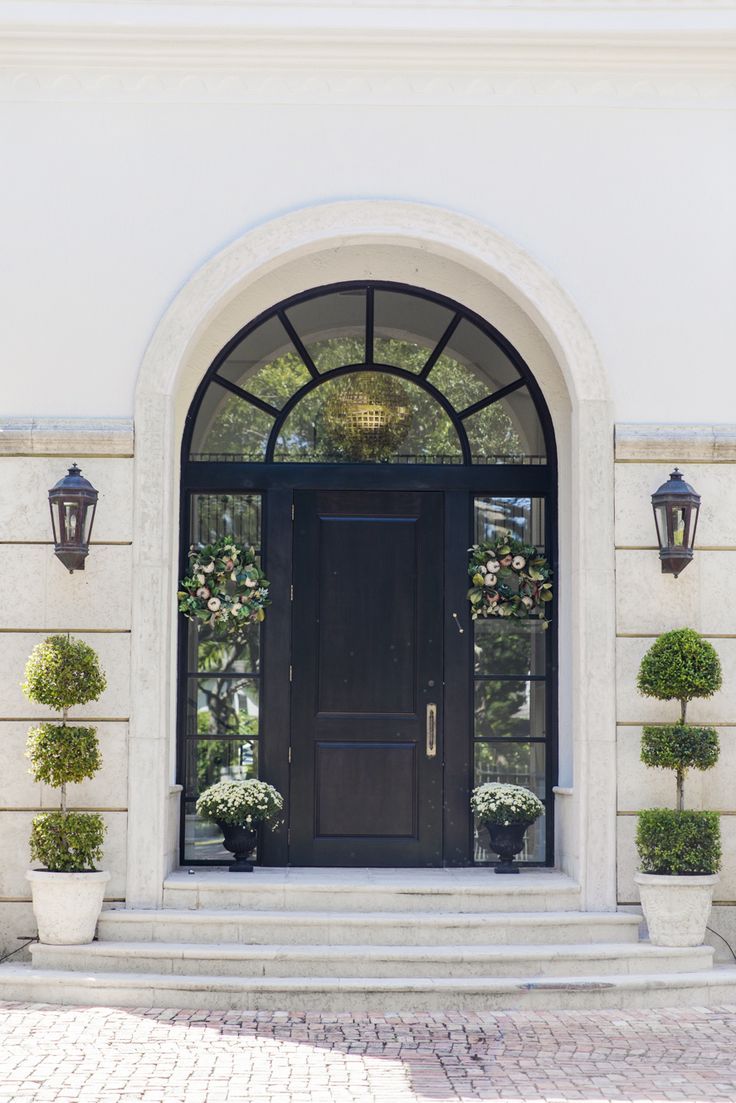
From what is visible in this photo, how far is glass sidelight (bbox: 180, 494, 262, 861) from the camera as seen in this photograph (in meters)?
8.90

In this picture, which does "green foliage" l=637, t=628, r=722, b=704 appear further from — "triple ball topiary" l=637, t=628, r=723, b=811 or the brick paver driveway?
the brick paver driveway

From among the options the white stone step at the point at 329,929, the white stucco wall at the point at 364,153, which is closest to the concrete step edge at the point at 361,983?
the white stone step at the point at 329,929

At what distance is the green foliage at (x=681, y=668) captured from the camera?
791 centimetres

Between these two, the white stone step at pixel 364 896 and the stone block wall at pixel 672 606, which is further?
the stone block wall at pixel 672 606

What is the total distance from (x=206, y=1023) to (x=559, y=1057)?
6.26ft

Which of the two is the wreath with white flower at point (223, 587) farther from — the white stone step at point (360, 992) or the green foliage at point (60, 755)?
the white stone step at point (360, 992)

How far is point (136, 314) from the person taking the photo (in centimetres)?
848

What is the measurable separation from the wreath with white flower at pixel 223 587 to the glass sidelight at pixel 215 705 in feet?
0.62

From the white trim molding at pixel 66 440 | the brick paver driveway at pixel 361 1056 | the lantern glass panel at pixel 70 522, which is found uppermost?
the white trim molding at pixel 66 440

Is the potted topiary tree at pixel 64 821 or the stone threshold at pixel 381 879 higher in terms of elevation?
the potted topiary tree at pixel 64 821

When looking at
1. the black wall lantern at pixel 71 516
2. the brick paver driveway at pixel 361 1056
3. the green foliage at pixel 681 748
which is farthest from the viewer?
the black wall lantern at pixel 71 516

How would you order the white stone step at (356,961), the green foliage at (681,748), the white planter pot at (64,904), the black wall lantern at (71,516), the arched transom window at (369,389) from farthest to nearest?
1. the arched transom window at (369,389)
2. the black wall lantern at (71,516)
3. the green foliage at (681,748)
4. the white planter pot at (64,904)
5. the white stone step at (356,961)

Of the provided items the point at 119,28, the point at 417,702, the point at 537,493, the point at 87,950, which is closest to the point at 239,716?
the point at 417,702

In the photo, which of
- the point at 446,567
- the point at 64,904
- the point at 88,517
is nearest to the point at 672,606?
the point at 446,567
